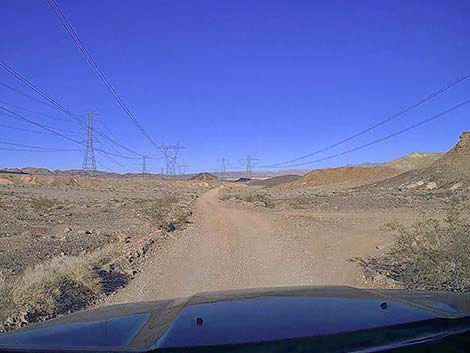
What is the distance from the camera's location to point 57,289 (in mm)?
→ 10109

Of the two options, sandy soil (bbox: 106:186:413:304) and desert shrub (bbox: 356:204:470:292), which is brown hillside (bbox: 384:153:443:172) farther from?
desert shrub (bbox: 356:204:470:292)

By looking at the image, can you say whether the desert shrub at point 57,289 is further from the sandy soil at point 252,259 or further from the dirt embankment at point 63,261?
the sandy soil at point 252,259

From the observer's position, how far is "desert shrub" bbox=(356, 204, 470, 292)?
9.52 meters

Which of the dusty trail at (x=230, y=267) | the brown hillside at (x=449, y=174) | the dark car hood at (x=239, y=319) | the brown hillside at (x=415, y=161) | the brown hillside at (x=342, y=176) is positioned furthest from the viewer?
the brown hillside at (x=415, y=161)

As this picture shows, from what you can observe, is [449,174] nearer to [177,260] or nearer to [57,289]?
[177,260]

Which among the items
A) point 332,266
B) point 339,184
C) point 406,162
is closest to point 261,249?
point 332,266

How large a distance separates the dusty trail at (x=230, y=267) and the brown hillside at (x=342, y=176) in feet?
347

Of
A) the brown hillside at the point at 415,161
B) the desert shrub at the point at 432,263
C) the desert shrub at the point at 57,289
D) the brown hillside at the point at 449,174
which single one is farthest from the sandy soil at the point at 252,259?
the brown hillside at the point at 415,161

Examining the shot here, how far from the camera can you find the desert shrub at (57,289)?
30.4 ft

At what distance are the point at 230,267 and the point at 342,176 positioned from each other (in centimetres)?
12592

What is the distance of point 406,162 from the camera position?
468 ft

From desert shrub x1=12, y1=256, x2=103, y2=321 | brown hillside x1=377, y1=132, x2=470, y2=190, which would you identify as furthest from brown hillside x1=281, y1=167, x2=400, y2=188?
desert shrub x1=12, y1=256, x2=103, y2=321

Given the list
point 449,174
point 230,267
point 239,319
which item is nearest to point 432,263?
point 230,267

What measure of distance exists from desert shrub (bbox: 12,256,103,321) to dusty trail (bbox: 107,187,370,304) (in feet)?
A: 2.16
